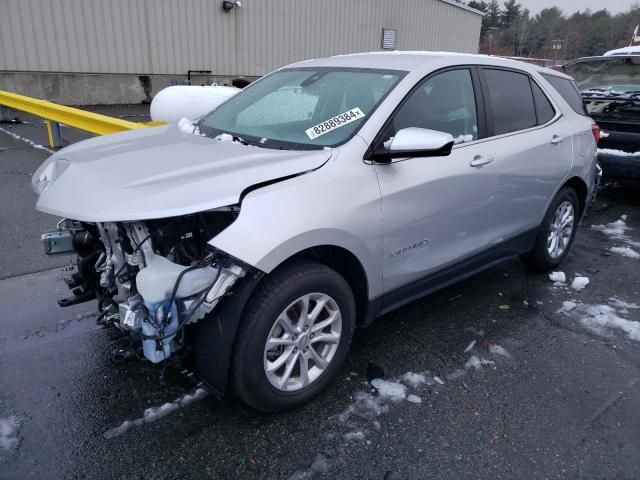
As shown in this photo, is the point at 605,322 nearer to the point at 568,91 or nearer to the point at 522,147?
the point at 522,147

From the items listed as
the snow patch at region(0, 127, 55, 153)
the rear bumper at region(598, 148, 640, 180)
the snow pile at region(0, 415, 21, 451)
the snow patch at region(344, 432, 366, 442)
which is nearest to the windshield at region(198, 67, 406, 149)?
the snow patch at region(344, 432, 366, 442)

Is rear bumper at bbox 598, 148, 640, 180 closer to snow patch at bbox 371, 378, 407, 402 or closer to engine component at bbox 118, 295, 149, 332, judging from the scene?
snow patch at bbox 371, 378, 407, 402

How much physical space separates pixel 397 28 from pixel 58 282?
2025cm

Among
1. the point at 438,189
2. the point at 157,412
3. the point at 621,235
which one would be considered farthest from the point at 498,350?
the point at 621,235

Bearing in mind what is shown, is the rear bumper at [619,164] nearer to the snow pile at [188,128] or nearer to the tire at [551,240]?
the tire at [551,240]

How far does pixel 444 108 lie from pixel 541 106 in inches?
51.5

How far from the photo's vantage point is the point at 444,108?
3.26 meters

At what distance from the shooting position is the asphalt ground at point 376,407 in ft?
7.68

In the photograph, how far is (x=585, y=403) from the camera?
9.28 ft

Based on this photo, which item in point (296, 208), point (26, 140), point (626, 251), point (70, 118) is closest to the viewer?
point (296, 208)

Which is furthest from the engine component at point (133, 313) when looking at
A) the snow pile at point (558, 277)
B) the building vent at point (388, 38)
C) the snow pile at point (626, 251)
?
the building vent at point (388, 38)

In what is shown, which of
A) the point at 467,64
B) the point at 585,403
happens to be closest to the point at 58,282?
the point at 467,64

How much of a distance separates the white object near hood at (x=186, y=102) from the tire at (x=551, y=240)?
3.58 m

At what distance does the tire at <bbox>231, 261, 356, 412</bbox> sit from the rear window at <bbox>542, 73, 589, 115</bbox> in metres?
2.92
